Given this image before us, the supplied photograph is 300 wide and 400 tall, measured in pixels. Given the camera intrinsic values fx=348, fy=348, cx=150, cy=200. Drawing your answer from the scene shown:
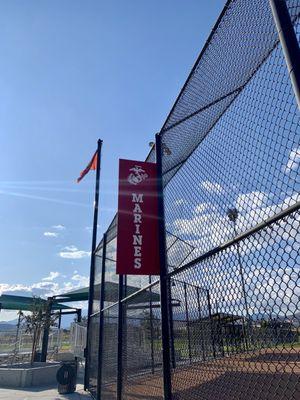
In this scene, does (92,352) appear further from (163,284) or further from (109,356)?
(163,284)

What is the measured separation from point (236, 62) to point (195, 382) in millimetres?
3080

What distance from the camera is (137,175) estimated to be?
15.5ft

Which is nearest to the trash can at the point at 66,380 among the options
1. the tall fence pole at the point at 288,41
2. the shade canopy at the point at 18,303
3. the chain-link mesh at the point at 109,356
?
the chain-link mesh at the point at 109,356

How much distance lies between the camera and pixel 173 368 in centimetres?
371

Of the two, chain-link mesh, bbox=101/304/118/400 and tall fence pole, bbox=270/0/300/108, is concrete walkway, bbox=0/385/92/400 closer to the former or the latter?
chain-link mesh, bbox=101/304/118/400

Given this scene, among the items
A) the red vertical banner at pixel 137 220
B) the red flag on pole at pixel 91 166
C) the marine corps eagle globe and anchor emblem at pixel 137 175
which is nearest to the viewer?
the red vertical banner at pixel 137 220

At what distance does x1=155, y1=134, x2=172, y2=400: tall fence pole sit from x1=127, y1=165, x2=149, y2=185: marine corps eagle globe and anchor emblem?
0.32 m

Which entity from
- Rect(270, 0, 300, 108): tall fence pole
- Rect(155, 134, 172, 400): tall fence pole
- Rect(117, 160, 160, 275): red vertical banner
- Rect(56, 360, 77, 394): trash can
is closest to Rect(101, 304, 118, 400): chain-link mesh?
Rect(117, 160, 160, 275): red vertical banner

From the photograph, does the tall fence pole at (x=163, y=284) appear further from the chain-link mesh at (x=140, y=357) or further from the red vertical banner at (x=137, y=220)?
the chain-link mesh at (x=140, y=357)

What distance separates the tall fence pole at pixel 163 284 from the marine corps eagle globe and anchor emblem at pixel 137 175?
12.5 inches

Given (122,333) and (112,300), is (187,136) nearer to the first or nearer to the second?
(122,333)

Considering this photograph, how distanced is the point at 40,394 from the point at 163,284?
27.8ft

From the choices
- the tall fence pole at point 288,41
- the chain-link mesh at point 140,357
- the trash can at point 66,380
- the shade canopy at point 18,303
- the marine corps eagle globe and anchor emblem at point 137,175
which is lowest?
the trash can at point 66,380

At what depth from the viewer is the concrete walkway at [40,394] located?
922cm
